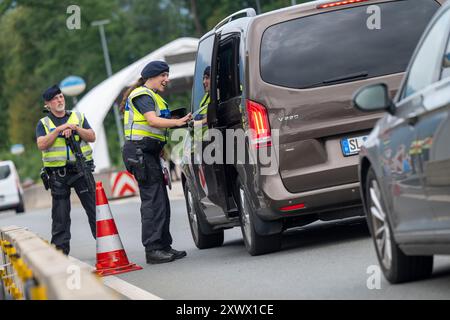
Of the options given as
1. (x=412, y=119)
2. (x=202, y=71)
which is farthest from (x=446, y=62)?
(x=202, y=71)

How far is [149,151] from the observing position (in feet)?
40.5

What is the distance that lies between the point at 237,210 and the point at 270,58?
5.44 feet

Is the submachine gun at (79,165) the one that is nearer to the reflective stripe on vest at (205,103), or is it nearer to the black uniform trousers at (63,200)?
the black uniform trousers at (63,200)

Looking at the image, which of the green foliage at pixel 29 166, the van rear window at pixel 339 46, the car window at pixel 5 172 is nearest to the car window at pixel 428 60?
the van rear window at pixel 339 46

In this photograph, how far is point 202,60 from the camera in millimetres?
12742

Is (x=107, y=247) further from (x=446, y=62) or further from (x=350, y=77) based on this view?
(x=446, y=62)

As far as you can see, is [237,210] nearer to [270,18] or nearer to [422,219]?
[270,18]

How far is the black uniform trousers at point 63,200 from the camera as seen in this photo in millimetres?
12922

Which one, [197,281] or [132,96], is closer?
[197,281]

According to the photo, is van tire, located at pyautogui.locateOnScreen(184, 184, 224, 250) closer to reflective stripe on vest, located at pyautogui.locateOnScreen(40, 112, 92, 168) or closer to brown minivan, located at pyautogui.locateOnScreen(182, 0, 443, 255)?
reflective stripe on vest, located at pyautogui.locateOnScreen(40, 112, 92, 168)

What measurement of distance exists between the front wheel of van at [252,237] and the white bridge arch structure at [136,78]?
2588 centimetres
